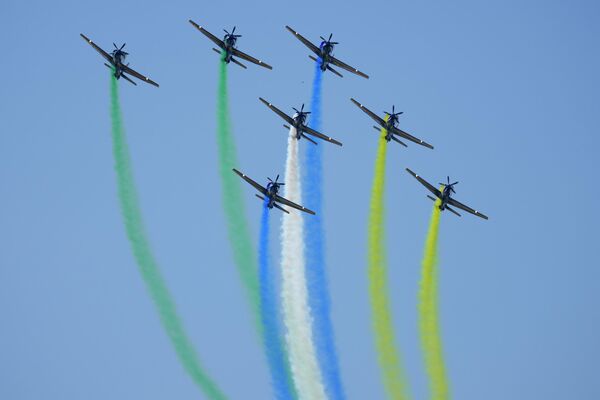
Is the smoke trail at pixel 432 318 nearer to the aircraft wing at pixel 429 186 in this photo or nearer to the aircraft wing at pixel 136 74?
the aircraft wing at pixel 429 186

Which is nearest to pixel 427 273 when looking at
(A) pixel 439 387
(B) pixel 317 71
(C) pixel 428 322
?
(C) pixel 428 322

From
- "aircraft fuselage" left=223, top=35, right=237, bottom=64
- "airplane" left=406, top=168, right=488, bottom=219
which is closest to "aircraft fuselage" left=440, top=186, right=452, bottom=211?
"airplane" left=406, top=168, right=488, bottom=219

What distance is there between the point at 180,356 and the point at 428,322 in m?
17.1

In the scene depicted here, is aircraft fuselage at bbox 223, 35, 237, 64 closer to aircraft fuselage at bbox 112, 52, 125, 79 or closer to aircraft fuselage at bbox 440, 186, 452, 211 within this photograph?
aircraft fuselage at bbox 112, 52, 125, 79

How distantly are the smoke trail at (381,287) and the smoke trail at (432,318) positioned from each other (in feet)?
7.86

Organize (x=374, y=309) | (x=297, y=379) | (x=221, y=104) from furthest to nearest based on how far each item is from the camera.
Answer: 1. (x=221, y=104)
2. (x=374, y=309)
3. (x=297, y=379)

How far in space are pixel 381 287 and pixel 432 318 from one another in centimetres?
402

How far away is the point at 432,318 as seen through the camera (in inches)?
3123

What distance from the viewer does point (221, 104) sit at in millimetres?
83688

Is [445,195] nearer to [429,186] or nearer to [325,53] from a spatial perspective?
[429,186]

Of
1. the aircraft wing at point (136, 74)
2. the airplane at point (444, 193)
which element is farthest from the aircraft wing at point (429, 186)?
the aircraft wing at point (136, 74)

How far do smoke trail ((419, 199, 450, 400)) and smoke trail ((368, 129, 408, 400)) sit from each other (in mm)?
2395

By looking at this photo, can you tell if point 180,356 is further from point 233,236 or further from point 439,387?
point 439,387

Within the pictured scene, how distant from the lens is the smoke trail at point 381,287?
75188 mm
